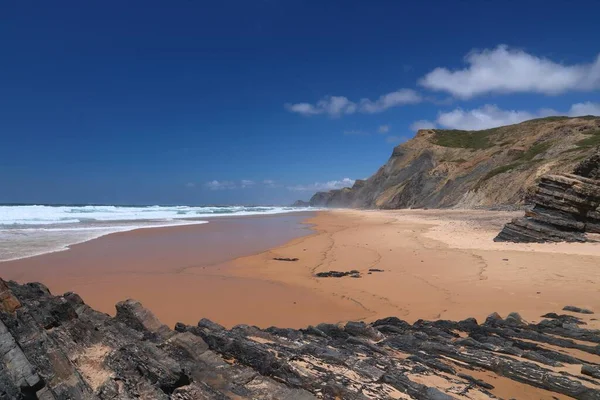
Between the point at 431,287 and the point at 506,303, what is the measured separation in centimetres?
200

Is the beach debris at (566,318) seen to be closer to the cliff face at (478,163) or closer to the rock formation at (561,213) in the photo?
the rock formation at (561,213)

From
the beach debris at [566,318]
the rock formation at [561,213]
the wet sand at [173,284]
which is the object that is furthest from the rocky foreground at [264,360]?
the rock formation at [561,213]

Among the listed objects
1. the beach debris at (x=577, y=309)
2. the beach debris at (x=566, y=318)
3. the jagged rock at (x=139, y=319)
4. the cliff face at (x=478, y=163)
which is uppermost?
the cliff face at (x=478, y=163)

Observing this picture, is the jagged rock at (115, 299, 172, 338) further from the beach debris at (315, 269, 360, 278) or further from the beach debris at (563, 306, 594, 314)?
the beach debris at (563, 306, 594, 314)

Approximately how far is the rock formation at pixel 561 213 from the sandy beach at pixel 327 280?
1.16 m

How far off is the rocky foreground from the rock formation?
1167cm

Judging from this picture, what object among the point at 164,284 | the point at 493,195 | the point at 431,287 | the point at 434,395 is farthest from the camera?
the point at 493,195

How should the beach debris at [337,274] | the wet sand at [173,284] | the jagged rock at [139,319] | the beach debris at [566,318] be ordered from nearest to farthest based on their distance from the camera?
the jagged rock at [139,319] < the beach debris at [566,318] < the wet sand at [173,284] < the beach debris at [337,274]

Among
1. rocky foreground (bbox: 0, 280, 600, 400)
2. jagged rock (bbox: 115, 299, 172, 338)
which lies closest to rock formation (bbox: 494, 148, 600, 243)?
rocky foreground (bbox: 0, 280, 600, 400)

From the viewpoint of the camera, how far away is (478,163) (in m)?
62.9

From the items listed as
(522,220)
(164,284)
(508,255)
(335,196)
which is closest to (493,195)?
(522,220)

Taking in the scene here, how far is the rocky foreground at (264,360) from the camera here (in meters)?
3.15

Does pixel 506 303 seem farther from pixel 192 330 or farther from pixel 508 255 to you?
pixel 192 330

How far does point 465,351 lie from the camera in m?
4.99
